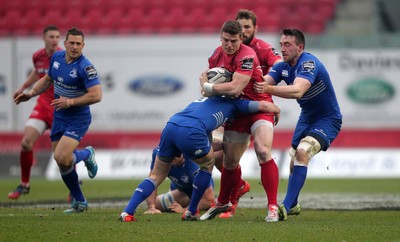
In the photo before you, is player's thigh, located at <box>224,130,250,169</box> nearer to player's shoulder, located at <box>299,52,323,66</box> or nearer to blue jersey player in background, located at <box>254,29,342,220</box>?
blue jersey player in background, located at <box>254,29,342,220</box>

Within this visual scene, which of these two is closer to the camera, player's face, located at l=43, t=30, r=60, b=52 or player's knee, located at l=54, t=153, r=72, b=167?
player's knee, located at l=54, t=153, r=72, b=167

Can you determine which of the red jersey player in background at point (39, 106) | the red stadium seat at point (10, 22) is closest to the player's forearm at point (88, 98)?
the red jersey player in background at point (39, 106)

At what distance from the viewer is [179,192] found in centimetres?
1212

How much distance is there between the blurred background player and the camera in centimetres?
1000

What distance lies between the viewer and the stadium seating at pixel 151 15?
81.8ft

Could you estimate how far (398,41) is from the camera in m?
23.1

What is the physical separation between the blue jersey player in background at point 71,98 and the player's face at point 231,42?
2.32 meters

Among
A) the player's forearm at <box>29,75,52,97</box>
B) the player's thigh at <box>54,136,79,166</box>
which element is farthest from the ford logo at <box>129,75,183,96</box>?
the player's thigh at <box>54,136,79,166</box>

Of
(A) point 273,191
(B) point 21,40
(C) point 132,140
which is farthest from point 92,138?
(A) point 273,191

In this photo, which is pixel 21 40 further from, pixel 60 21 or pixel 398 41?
pixel 398 41

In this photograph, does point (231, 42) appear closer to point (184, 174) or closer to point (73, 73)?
point (184, 174)

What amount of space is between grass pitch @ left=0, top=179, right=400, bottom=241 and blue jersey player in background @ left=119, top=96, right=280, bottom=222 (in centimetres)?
33

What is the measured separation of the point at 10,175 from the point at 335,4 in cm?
1118

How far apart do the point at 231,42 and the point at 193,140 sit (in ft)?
4.31
